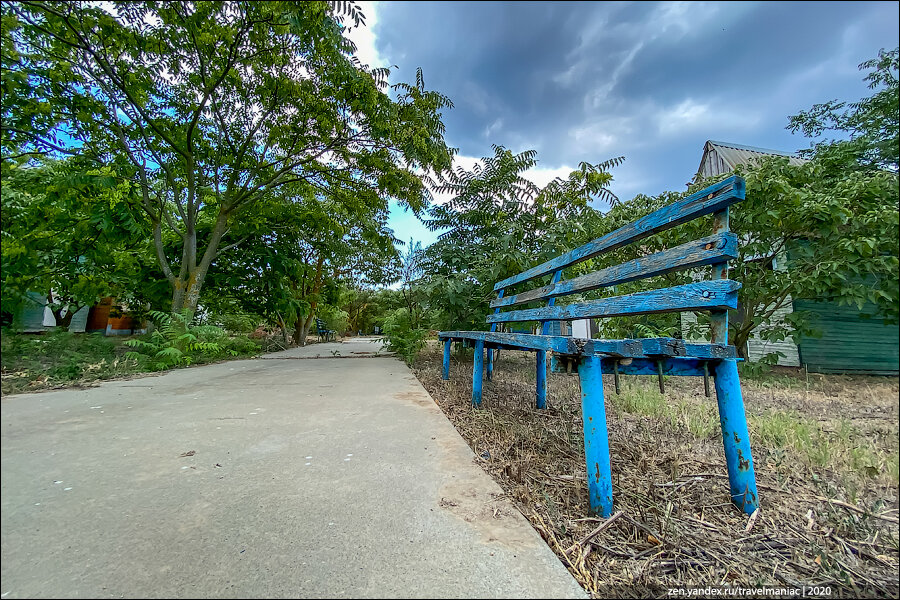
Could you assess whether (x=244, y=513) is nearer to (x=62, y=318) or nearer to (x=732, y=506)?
(x=62, y=318)

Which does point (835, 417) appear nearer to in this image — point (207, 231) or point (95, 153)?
point (95, 153)

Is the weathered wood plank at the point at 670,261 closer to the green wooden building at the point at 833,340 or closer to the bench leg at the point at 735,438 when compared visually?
the green wooden building at the point at 833,340

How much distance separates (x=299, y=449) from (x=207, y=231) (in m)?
6.56

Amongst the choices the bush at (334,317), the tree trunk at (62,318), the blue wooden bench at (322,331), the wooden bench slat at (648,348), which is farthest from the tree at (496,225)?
the blue wooden bench at (322,331)

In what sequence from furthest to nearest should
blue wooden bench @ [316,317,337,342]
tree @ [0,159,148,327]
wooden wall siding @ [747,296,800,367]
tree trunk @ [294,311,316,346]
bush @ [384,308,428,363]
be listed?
blue wooden bench @ [316,317,337,342] < tree trunk @ [294,311,316,346] < bush @ [384,308,428,363] < wooden wall siding @ [747,296,800,367] < tree @ [0,159,148,327]

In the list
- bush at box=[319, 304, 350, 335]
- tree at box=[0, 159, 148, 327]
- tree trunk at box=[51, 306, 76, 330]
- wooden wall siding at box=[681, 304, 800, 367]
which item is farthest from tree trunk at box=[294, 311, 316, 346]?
wooden wall siding at box=[681, 304, 800, 367]

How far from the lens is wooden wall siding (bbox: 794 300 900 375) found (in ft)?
2.06

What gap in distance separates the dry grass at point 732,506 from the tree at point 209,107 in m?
1.98

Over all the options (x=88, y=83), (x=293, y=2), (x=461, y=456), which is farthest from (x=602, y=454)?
(x=88, y=83)

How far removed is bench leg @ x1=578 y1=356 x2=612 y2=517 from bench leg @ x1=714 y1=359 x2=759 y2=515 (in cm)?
45

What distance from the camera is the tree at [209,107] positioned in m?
1.64

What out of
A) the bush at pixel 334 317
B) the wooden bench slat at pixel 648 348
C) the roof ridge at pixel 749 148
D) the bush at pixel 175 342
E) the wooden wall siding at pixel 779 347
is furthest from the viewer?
the bush at pixel 334 317

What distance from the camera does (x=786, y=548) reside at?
1058mm

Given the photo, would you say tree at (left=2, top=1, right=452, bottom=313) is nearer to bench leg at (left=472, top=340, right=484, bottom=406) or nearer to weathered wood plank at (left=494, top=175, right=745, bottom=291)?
weathered wood plank at (left=494, top=175, right=745, bottom=291)
